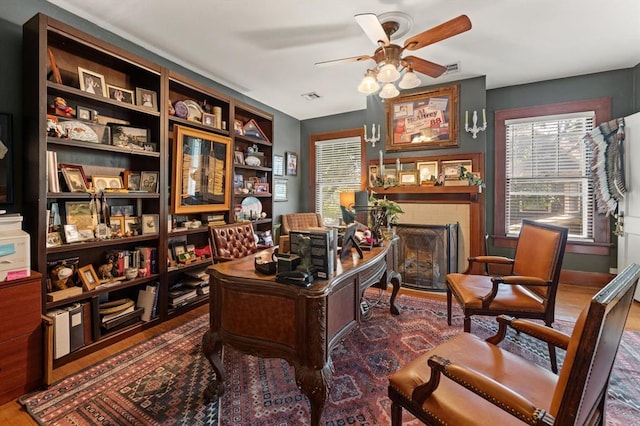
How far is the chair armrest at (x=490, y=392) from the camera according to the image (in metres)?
0.84

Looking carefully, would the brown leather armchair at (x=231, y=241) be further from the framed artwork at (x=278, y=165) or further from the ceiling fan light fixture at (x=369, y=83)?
the framed artwork at (x=278, y=165)

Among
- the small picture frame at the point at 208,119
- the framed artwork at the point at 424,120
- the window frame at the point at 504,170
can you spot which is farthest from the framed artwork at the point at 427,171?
the small picture frame at the point at 208,119

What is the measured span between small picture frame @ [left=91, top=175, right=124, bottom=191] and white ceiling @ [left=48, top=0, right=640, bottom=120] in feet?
4.40

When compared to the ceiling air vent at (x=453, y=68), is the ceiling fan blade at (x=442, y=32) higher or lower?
lower

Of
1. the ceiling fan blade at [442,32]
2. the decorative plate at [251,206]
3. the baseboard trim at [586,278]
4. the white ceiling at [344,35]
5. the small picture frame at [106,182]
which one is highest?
the white ceiling at [344,35]

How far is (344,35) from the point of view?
9.02 ft

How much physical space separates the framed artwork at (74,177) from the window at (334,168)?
3.70m

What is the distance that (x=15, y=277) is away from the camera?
1.81m

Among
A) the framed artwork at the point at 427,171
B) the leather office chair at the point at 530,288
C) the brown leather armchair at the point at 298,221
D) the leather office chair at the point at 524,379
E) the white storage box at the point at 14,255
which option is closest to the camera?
the leather office chair at the point at 524,379

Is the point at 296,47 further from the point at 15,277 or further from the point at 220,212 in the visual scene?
the point at 15,277

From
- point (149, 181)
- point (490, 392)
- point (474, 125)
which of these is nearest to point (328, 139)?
point (474, 125)

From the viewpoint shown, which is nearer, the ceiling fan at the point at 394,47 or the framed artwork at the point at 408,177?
the ceiling fan at the point at 394,47

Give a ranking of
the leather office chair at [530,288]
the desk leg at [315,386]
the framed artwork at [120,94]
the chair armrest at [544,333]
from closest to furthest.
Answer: the chair armrest at [544,333] < the desk leg at [315,386] < the leather office chair at [530,288] < the framed artwork at [120,94]

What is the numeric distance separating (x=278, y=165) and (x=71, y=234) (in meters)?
3.26
